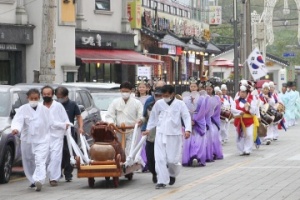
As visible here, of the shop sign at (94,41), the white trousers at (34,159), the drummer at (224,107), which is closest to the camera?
the white trousers at (34,159)

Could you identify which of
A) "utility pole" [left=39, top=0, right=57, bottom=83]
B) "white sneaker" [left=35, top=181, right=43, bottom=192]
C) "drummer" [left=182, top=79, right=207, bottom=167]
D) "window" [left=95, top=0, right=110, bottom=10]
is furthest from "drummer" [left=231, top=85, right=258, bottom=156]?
"window" [left=95, top=0, right=110, bottom=10]

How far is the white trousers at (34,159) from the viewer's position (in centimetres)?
1666

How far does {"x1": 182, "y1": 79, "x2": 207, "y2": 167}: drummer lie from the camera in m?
21.6

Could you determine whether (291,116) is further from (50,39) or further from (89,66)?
(50,39)

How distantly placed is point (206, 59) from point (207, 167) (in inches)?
2064

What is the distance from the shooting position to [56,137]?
17656 mm

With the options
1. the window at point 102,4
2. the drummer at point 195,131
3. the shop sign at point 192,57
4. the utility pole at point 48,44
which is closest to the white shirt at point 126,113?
the drummer at point 195,131

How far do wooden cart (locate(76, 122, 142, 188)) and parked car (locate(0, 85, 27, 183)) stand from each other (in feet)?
5.66

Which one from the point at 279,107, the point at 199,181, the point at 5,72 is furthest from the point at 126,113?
the point at 5,72

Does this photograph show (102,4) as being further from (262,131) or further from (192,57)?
(262,131)

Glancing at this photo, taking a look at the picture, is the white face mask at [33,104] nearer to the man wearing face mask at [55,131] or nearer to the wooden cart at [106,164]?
the man wearing face mask at [55,131]

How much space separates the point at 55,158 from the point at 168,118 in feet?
6.63

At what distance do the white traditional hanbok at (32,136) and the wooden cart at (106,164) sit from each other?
0.64m

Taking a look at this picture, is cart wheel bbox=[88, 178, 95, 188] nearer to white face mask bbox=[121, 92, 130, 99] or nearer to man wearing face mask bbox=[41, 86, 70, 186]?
man wearing face mask bbox=[41, 86, 70, 186]
